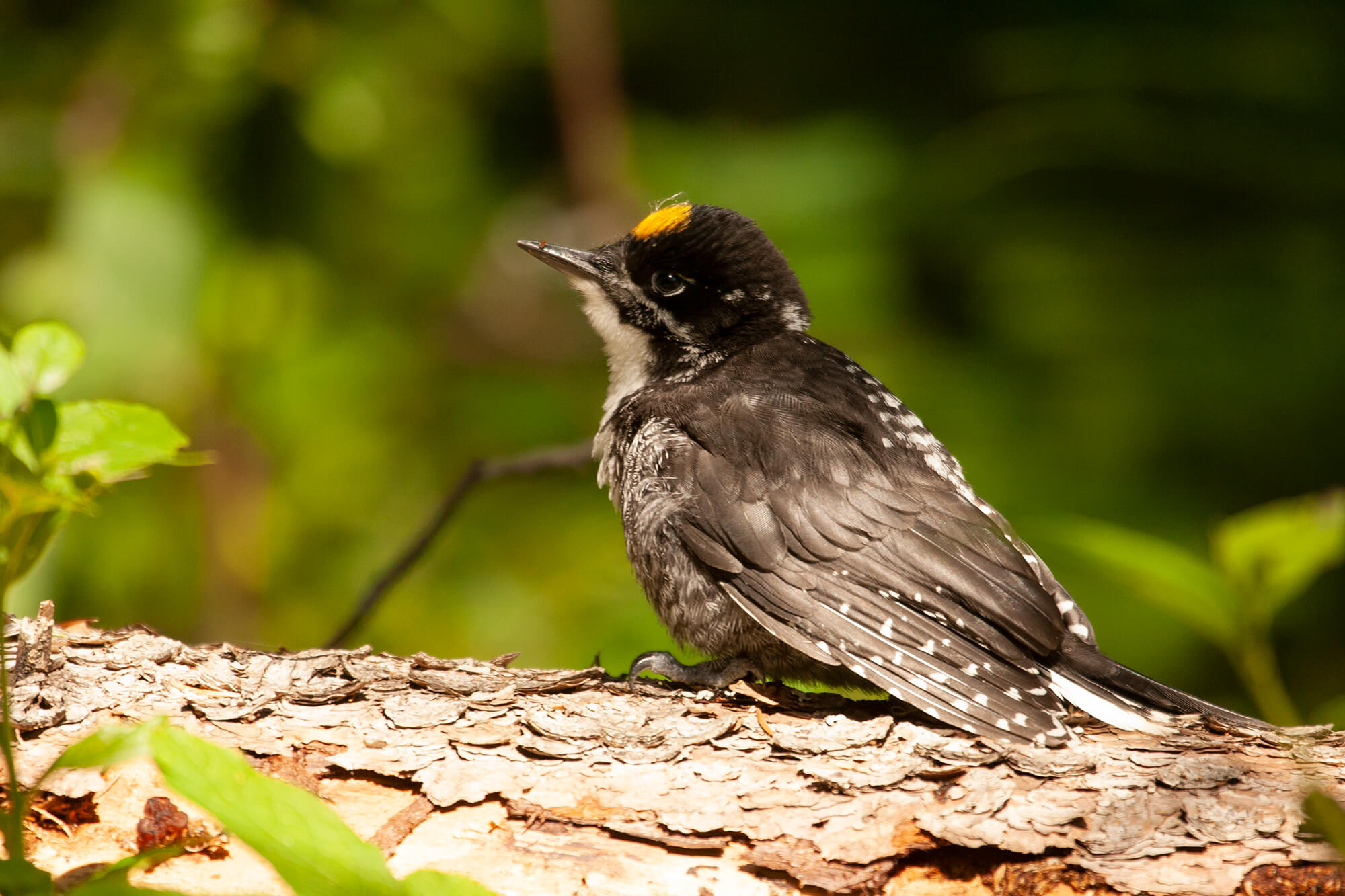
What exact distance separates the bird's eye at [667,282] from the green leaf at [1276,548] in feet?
7.13

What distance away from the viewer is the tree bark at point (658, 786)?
208 cm

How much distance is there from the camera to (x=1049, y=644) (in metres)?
2.84

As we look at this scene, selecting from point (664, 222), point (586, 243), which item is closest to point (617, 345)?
point (664, 222)

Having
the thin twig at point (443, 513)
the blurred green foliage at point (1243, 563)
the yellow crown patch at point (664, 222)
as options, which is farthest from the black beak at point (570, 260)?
the blurred green foliage at point (1243, 563)

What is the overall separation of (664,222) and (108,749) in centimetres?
271

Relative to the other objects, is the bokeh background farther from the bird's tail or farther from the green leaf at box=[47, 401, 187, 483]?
the green leaf at box=[47, 401, 187, 483]

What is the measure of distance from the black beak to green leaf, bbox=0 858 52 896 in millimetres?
2718

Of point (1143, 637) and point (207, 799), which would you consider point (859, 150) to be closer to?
point (1143, 637)

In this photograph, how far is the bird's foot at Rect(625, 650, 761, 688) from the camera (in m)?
3.08

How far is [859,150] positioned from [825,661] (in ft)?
10.6

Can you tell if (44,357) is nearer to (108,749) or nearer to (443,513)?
(108,749)

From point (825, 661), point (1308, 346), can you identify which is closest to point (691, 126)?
point (1308, 346)

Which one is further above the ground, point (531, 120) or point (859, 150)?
point (859, 150)

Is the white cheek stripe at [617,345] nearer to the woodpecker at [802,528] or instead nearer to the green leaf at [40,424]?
the woodpecker at [802,528]
